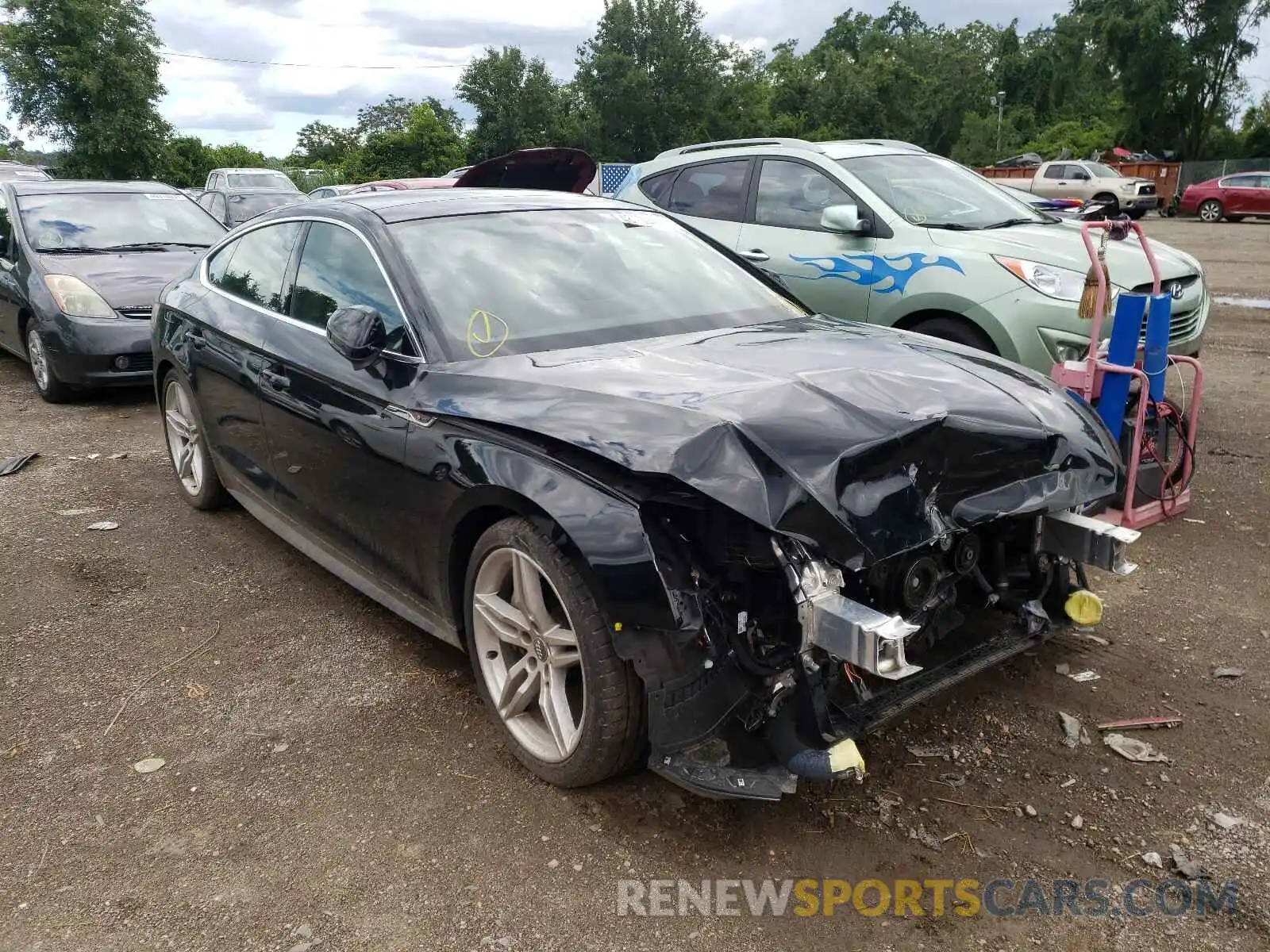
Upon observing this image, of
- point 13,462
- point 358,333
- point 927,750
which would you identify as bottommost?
point 13,462

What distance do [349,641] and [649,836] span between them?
5.42ft

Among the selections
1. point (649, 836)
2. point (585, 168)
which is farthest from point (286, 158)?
point (649, 836)

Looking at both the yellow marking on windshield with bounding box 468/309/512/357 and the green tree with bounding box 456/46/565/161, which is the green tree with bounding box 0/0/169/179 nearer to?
the green tree with bounding box 456/46/565/161

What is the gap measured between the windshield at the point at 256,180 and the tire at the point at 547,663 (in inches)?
812

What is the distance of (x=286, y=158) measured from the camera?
185ft

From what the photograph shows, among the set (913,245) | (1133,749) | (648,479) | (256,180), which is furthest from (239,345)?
(256,180)

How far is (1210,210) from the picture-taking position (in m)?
27.8

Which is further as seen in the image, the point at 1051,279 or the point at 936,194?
the point at 936,194

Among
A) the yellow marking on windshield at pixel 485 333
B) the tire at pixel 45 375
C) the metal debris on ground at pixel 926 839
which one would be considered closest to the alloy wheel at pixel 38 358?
the tire at pixel 45 375

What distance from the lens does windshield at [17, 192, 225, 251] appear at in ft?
25.5

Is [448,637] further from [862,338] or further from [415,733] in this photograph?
[862,338]

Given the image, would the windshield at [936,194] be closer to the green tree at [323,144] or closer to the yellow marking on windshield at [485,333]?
the yellow marking on windshield at [485,333]

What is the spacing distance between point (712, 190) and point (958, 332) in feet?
7.93

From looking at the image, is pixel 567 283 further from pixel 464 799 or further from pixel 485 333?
pixel 464 799
